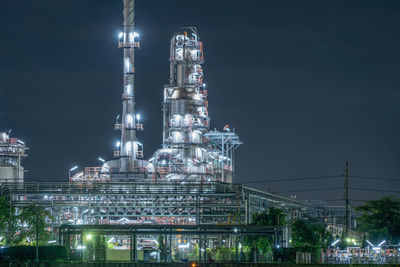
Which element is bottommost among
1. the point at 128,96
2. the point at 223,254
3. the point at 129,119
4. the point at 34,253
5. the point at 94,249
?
the point at 223,254

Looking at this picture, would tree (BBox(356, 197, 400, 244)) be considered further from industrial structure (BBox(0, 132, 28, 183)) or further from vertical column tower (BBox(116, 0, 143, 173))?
industrial structure (BBox(0, 132, 28, 183))

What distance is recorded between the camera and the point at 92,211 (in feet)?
264

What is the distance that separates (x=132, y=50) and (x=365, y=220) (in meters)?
37.3

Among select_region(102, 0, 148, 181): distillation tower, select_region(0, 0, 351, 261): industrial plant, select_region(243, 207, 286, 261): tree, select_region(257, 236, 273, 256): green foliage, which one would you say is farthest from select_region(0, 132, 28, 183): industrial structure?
select_region(257, 236, 273, 256): green foliage

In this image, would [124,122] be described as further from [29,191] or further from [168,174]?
[29,191]

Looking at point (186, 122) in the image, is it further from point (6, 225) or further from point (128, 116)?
point (6, 225)

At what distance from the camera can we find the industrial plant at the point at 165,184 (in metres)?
74.4

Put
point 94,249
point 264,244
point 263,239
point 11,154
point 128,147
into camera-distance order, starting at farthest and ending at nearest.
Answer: point 11,154 → point 128,147 → point 263,239 → point 264,244 → point 94,249

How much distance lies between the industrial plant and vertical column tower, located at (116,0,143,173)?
0.13m

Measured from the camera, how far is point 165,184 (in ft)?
246

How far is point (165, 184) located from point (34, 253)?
26863mm

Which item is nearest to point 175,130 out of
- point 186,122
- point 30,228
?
point 186,122

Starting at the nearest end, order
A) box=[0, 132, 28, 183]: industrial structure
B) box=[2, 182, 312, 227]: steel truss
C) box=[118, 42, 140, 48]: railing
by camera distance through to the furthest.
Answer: box=[2, 182, 312, 227]: steel truss < box=[118, 42, 140, 48]: railing < box=[0, 132, 28, 183]: industrial structure

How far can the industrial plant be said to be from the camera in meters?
74.4
